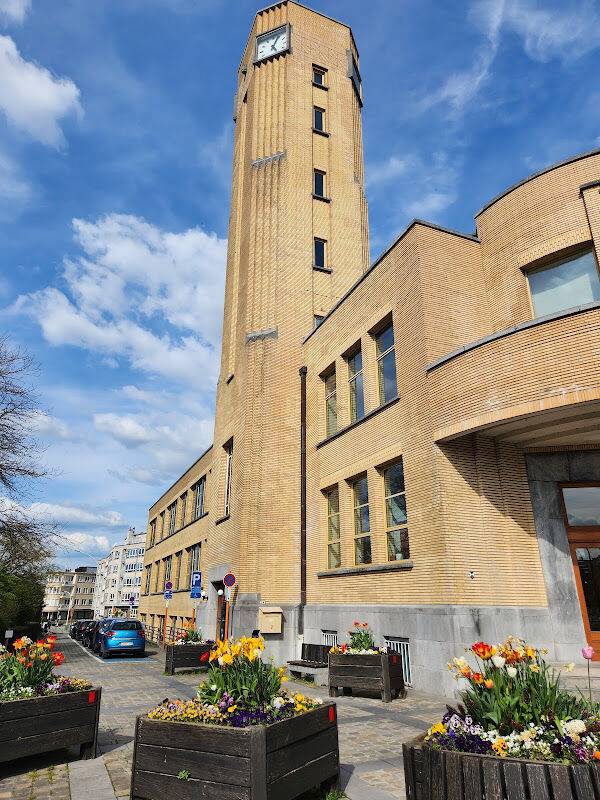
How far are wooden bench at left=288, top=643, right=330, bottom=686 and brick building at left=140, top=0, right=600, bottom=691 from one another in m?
0.78

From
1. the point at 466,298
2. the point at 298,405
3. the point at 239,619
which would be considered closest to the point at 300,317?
the point at 298,405

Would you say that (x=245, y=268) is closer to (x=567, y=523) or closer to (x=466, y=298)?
(x=466, y=298)

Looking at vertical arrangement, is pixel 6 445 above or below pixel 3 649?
above

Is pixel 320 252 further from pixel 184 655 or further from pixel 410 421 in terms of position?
pixel 184 655

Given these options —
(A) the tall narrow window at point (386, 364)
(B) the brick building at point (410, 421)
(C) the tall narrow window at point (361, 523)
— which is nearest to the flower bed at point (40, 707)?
(B) the brick building at point (410, 421)

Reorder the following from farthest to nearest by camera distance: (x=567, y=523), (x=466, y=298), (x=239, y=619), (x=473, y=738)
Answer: (x=239, y=619)
(x=466, y=298)
(x=567, y=523)
(x=473, y=738)

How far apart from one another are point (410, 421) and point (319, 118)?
19252mm

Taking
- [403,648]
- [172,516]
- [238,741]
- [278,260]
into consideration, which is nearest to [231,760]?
[238,741]

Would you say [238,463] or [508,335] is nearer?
[508,335]

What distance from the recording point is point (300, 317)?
21.9 meters

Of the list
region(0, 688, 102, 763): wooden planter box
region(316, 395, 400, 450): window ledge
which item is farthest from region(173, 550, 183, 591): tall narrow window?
region(0, 688, 102, 763): wooden planter box

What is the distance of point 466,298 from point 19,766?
1267 centimetres

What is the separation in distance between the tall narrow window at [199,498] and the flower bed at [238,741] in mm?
24732

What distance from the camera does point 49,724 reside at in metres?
6.24
